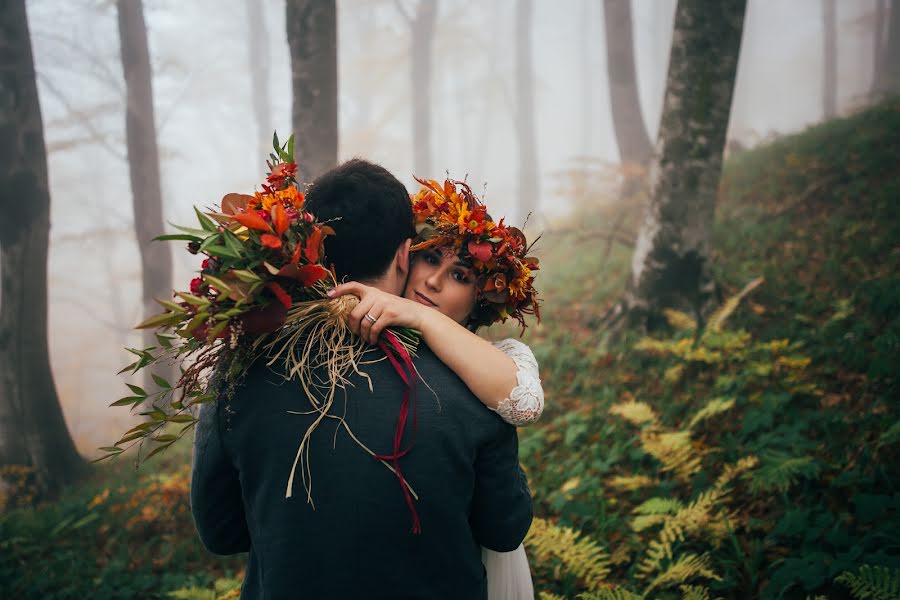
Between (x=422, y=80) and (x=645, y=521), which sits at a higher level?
(x=422, y=80)

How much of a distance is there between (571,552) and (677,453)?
46.4 inches

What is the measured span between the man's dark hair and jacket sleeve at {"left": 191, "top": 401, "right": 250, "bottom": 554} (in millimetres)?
582

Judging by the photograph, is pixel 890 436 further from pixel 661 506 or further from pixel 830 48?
pixel 830 48

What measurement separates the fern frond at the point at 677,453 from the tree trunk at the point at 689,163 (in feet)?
6.57

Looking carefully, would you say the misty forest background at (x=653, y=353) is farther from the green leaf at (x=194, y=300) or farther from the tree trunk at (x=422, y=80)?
the tree trunk at (x=422, y=80)

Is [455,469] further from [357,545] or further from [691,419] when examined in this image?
[691,419]

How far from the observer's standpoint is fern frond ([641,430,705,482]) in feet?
12.2

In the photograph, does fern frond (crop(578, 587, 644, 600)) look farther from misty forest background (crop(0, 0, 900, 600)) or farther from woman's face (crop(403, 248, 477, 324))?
woman's face (crop(403, 248, 477, 324))

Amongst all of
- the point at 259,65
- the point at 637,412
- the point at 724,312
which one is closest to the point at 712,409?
the point at 637,412

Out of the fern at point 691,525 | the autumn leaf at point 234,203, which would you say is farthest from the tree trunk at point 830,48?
the autumn leaf at point 234,203

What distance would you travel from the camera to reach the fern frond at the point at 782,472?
3.15m

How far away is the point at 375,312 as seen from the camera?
1.49 metres

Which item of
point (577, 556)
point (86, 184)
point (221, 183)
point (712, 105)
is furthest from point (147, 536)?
point (221, 183)

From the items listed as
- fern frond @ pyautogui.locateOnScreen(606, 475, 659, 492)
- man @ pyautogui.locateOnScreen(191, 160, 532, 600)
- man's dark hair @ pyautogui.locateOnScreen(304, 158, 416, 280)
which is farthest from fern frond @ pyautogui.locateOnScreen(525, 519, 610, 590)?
man's dark hair @ pyautogui.locateOnScreen(304, 158, 416, 280)
